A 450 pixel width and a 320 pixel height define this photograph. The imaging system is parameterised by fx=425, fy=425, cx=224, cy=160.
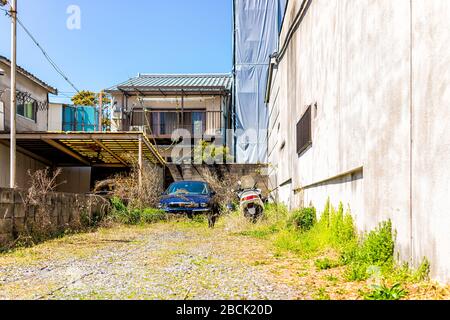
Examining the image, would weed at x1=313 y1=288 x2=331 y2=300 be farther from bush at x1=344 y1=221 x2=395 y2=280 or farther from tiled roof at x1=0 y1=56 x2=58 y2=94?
tiled roof at x1=0 y1=56 x2=58 y2=94

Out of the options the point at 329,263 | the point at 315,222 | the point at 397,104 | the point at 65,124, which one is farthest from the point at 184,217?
the point at 65,124

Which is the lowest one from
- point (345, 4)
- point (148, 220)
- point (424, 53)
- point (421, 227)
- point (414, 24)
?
point (148, 220)

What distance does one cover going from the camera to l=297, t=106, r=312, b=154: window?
27.8 feet

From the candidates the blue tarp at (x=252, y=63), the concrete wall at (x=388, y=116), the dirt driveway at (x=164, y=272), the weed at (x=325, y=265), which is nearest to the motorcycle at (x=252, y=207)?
the dirt driveway at (x=164, y=272)

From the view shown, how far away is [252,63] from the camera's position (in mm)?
23469

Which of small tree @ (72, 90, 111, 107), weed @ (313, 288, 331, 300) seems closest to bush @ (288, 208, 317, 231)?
weed @ (313, 288, 331, 300)

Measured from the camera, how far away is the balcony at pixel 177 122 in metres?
23.2

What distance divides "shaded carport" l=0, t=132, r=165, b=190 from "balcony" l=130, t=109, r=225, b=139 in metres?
3.35

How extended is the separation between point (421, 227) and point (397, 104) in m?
1.17

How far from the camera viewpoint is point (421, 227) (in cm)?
342

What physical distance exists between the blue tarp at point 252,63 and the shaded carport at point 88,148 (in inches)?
256

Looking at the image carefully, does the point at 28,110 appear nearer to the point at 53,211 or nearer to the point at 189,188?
the point at 189,188
